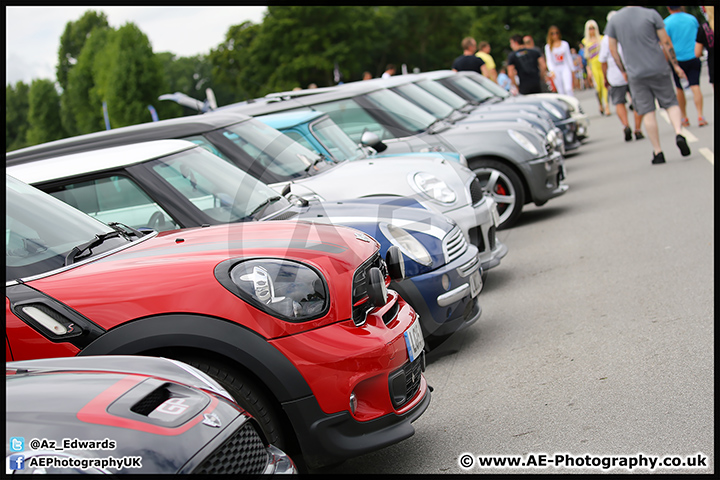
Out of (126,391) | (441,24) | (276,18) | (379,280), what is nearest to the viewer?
(126,391)

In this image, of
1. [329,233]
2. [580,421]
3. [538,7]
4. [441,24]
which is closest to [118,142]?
[329,233]

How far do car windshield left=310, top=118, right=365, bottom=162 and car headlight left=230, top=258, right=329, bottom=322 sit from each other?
14.2 ft

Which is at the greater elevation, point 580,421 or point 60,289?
point 60,289

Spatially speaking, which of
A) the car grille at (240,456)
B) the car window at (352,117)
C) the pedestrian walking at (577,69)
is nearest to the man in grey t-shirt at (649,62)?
the car window at (352,117)

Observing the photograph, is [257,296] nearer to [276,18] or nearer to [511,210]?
[511,210]

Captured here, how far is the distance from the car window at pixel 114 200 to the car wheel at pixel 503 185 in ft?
14.5

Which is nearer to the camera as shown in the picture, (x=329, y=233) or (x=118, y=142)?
(x=329, y=233)

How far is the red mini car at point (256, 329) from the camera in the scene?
2.98 metres

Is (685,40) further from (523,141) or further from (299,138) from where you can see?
(299,138)

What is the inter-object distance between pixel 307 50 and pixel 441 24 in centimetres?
2519

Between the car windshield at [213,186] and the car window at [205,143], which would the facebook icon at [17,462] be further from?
the car window at [205,143]

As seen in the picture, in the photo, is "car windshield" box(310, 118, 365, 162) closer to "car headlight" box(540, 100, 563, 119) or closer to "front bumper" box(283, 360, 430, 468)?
"front bumper" box(283, 360, 430, 468)

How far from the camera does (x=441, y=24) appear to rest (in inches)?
3637

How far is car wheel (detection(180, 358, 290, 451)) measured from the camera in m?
3.01
